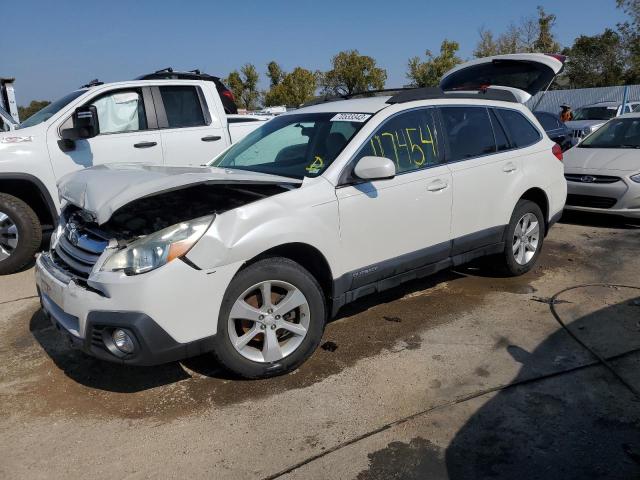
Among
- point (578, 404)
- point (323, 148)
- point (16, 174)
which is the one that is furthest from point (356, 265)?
point (16, 174)

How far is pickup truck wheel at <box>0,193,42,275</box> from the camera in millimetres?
5660

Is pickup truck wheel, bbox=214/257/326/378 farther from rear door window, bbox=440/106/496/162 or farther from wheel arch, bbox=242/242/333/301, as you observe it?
rear door window, bbox=440/106/496/162

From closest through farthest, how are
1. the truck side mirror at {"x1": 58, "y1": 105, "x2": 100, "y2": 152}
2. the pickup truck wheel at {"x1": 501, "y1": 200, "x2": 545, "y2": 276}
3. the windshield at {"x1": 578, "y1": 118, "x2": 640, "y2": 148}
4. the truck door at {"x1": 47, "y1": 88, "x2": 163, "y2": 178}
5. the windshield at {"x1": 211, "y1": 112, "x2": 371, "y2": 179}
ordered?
the windshield at {"x1": 211, "y1": 112, "x2": 371, "y2": 179} < the pickup truck wheel at {"x1": 501, "y1": 200, "x2": 545, "y2": 276} < the truck side mirror at {"x1": 58, "y1": 105, "x2": 100, "y2": 152} < the truck door at {"x1": 47, "y1": 88, "x2": 163, "y2": 178} < the windshield at {"x1": 578, "y1": 118, "x2": 640, "y2": 148}

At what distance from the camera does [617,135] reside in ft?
27.7

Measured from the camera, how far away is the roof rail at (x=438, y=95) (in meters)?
4.32

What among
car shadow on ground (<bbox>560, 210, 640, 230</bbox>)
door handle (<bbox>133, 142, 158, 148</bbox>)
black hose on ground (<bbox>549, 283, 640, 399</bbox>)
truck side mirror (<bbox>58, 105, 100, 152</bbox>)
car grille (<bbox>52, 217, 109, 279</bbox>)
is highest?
truck side mirror (<bbox>58, 105, 100, 152</bbox>)

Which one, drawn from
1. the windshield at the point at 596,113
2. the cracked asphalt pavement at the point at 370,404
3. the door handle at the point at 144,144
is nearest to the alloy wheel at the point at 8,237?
the cracked asphalt pavement at the point at 370,404

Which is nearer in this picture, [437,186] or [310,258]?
[310,258]

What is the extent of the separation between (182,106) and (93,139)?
1.24m

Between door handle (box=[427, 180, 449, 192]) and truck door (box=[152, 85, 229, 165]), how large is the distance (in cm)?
321

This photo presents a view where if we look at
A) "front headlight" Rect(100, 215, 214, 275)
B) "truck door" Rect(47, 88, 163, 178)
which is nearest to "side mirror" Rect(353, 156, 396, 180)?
"front headlight" Rect(100, 215, 214, 275)

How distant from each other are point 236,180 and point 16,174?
3.54 m

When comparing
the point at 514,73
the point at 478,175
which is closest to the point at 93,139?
the point at 478,175

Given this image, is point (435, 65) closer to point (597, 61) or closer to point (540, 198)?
point (597, 61)
